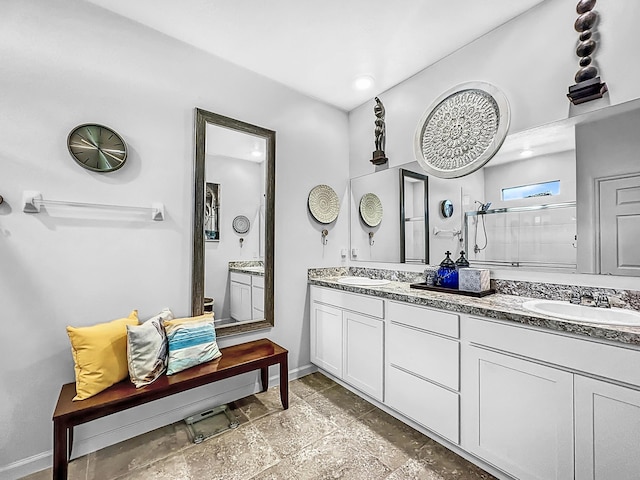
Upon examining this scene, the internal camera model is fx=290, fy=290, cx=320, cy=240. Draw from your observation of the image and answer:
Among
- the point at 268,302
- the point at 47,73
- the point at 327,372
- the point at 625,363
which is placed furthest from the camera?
the point at 327,372

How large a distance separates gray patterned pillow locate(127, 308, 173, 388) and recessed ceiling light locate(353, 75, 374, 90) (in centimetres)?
246

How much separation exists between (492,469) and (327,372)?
55.5 inches

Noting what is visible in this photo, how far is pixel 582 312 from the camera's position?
1552 millimetres

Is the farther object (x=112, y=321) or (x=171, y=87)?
(x=171, y=87)

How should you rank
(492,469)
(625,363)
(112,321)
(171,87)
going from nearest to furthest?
(625,363)
(492,469)
(112,321)
(171,87)

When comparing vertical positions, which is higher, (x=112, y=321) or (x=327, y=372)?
(x=112, y=321)

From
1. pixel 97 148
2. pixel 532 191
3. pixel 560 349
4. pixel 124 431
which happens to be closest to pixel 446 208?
pixel 532 191

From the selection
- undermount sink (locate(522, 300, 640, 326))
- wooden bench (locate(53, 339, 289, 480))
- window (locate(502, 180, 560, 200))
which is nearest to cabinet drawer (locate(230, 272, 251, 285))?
wooden bench (locate(53, 339, 289, 480))

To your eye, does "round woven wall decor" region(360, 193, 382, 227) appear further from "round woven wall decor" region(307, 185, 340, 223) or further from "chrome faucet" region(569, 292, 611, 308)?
"chrome faucet" region(569, 292, 611, 308)

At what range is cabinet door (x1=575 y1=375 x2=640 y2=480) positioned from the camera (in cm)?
110

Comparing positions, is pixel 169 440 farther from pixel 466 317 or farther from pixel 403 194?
pixel 403 194

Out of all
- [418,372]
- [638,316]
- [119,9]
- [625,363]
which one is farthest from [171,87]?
[638,316]

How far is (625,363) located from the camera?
3.62 ft

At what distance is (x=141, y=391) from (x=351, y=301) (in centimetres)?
147
